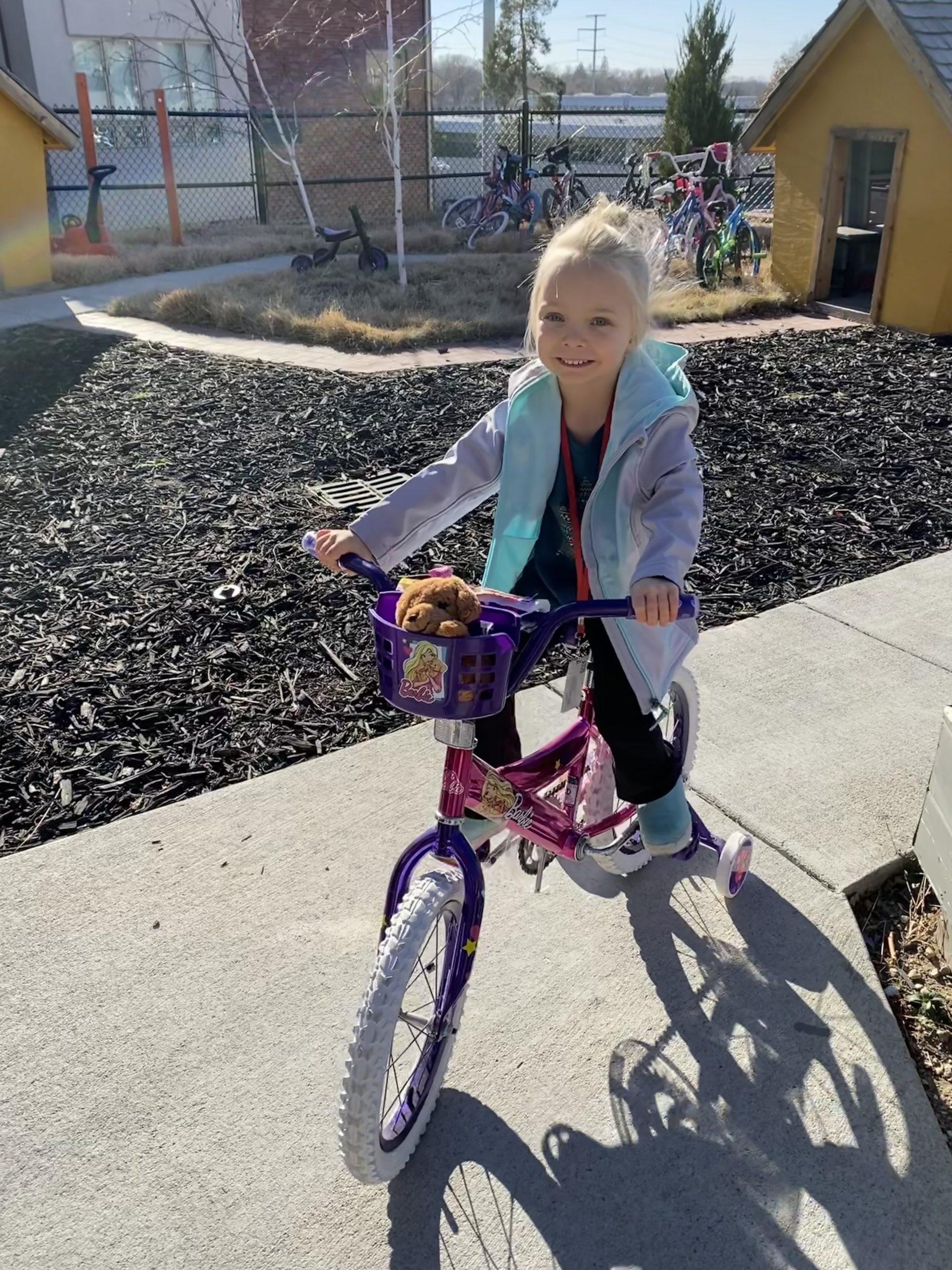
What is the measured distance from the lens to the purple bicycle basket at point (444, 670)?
5.74 ft

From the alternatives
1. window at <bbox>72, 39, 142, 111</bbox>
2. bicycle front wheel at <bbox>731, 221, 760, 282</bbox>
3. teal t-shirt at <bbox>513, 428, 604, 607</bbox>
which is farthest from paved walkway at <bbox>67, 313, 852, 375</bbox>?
Result: window at <bbox>72, 39, 142, 111</bbox>

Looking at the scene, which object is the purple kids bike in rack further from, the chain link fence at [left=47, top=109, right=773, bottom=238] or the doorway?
the chain link fence at [left=47, top=109, right=773, bottom=238]

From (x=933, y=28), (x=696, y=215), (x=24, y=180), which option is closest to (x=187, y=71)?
(x=24, y=180)

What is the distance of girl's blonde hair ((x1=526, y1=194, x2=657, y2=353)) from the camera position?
207cm

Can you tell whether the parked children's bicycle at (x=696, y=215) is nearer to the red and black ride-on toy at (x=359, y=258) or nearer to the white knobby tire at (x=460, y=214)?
the red and black ride-on toy at (x=359, y=258)

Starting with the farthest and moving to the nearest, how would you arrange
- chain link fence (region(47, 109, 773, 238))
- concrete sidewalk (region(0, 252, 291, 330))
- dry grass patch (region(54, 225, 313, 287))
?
chain link fence (region(47, 109, 773, 238)) < dry grass patch (region(54, 225, 313, 287)) < concrete sidewalk (region(0, 252, 291, 330))

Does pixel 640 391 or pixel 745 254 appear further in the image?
pixel 745 254

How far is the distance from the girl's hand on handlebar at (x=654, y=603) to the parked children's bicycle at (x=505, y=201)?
53.2 feet

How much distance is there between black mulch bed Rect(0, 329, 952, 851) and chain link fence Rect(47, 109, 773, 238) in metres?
12.5

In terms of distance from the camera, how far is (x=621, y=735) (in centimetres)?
242

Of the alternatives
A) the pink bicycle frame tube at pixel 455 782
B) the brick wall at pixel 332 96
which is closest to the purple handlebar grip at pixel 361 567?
the pink bicycle frame tube at pixel 455 782

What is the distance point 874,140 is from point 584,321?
10074 millimetres

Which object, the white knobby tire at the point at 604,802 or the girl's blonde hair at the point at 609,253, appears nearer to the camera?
the girl's blonde hair at the point at 609,253

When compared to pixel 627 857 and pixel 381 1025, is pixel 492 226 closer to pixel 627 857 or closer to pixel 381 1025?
pixel 627 857
